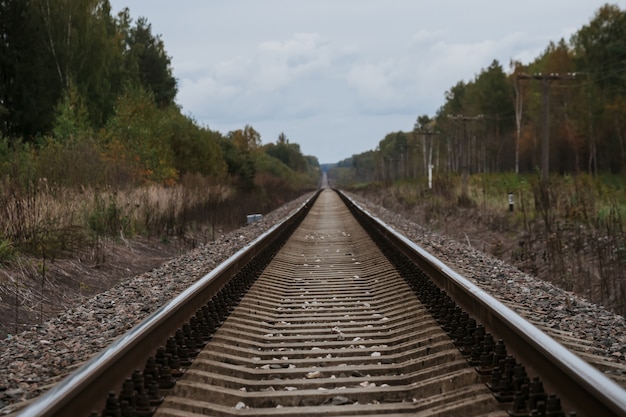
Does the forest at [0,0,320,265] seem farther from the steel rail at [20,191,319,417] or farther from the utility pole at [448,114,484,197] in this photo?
the utility pole at [448,114,484,197]

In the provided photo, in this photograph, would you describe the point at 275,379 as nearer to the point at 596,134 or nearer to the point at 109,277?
the point at 109,277

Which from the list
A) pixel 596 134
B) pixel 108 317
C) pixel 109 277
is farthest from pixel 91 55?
pixel 596 134

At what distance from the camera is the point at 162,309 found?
4.91 meters

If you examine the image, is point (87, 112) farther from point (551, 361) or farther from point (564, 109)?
point (564, 109)

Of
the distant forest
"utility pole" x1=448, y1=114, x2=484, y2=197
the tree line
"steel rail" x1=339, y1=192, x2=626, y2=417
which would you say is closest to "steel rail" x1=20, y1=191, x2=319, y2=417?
"steel rail" x1=339, y1=192, x2=626, y2=417

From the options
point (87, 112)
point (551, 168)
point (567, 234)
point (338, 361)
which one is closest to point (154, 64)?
point (87, 112)

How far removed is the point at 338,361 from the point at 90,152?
13.4m

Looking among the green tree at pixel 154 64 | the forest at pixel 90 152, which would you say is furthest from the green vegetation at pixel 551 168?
the green tree at pixel 154 64

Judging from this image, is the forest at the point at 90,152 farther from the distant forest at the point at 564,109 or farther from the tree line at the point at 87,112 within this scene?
the distant forest at the point at 564,109

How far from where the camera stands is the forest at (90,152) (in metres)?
10.8

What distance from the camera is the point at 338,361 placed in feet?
14.6

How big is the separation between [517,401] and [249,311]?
10.7 feet

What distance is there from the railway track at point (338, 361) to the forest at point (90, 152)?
3.92 metres

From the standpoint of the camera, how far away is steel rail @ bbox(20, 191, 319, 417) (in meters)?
2.85
